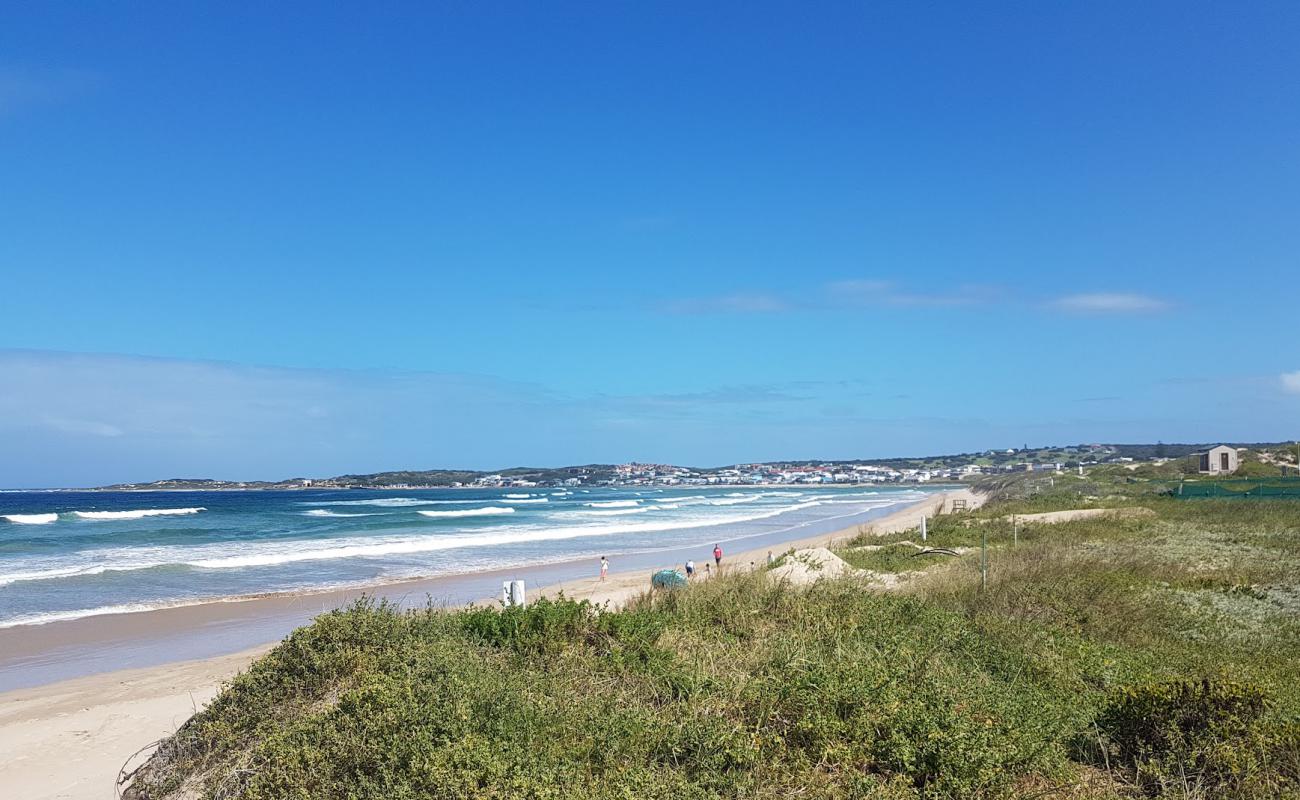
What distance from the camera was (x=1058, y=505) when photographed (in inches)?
1407

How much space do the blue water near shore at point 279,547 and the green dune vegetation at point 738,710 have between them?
18.8 meters

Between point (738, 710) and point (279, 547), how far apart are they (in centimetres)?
3810

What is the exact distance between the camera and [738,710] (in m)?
6.00

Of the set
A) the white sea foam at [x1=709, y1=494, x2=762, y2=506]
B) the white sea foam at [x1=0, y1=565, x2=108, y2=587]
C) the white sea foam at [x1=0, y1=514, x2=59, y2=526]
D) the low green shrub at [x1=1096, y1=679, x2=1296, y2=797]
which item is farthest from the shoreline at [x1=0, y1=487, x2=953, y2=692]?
the white sea foam at [x1=709, y1=494, x2=762, y2=506]

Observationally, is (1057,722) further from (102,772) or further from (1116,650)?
(102,772)

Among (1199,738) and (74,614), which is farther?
(74,614)

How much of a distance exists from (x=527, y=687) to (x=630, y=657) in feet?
3.90

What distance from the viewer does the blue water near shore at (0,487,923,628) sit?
2558 centimetres

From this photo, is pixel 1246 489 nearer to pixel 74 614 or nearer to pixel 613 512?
pixel 74 614

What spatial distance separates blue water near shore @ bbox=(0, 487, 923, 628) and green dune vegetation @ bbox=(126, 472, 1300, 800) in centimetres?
1884

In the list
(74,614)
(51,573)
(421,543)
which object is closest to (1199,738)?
(74,614)

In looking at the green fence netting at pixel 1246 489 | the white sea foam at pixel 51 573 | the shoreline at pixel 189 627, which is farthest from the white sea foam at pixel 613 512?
the green fence netting at pixel 1246 489

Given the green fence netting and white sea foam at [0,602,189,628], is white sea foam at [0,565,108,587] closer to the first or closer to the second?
white sea foam at [0,602,189,628]

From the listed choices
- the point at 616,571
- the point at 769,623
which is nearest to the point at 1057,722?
the point at 769,623
